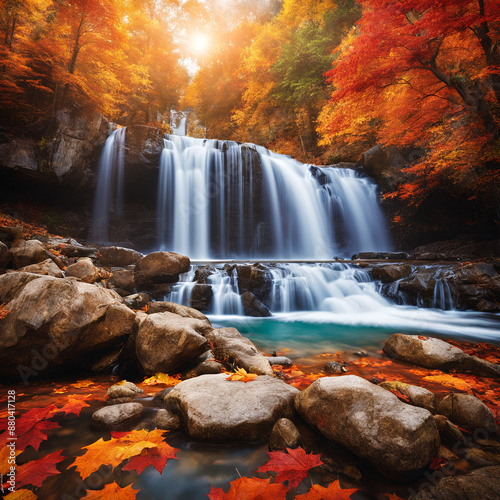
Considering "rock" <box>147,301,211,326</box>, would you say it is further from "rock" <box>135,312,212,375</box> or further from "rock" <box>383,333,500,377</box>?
"rock" <box>383,333,500,377</box>

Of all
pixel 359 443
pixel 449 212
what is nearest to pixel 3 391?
pixel 359 443

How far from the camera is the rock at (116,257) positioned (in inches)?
343

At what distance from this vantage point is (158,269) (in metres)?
8.16

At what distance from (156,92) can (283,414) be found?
32.0m

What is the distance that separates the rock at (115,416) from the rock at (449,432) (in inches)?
99.0

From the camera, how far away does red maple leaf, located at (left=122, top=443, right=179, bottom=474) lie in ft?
5.61

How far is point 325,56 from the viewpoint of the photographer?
20.9 meters

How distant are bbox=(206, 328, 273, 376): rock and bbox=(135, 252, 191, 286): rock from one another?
4576 millimetres

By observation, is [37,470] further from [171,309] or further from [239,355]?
[171,309]

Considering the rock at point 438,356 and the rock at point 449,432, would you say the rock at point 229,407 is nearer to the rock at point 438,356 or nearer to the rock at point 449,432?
the rock at point 449,432

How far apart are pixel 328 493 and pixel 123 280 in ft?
23.3

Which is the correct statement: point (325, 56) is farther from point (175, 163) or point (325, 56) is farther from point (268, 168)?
point (175, 163)

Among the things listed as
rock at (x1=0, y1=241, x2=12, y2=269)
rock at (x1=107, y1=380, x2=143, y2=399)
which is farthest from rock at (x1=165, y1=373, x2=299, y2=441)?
rock at (x1=0, y1=241, x2=12, y2=269)

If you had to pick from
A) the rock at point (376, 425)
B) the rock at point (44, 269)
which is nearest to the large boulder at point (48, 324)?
the rock at point (44, 269)
